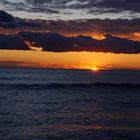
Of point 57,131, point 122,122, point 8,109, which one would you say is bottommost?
point 8,109

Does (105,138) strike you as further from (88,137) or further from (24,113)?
(24,113)

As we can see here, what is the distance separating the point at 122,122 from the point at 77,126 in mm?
4932

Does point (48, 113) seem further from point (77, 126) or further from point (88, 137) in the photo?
point (88, 137)

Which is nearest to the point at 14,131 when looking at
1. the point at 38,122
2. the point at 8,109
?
the point at 38,122

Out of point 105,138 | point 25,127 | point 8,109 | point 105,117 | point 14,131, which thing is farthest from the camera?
point 8,109

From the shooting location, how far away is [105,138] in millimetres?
26531

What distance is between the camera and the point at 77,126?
31125 mm

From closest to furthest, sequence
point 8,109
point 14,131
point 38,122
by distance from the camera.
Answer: point 14,131
point 38,122
point 8,109

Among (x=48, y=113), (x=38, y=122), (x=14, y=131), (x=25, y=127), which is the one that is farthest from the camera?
(x=48, y=113)

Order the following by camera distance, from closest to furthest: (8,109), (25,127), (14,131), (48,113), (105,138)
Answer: (105,138), (14,131), (25,127), (48,113), (8,109)

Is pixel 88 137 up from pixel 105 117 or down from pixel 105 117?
up

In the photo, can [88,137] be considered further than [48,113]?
No

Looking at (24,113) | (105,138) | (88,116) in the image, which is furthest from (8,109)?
(105,138)

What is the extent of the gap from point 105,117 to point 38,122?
23.7ft
